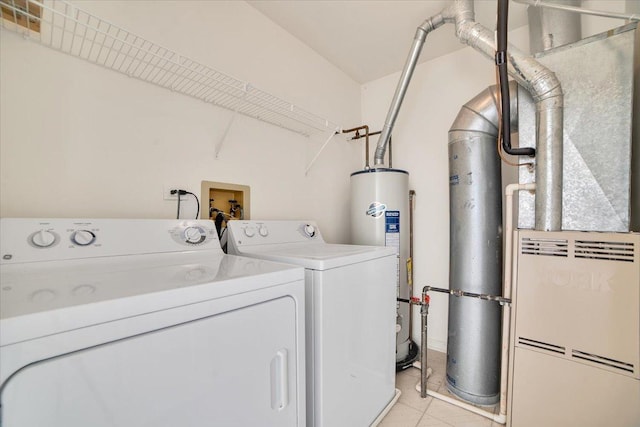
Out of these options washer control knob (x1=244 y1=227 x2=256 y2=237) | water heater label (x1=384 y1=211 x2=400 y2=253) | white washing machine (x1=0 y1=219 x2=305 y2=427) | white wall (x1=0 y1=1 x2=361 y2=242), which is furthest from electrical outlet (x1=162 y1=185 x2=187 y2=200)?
water heater label (x1=384 y1=211 x2=400 y2=253)

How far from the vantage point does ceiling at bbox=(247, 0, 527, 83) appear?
72.1 inches

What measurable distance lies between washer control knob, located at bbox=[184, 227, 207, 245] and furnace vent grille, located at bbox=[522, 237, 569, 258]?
165cm

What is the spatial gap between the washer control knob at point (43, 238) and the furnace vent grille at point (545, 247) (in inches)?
81.4

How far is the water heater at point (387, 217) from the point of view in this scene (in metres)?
1.97

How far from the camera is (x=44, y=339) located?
514 millimetres

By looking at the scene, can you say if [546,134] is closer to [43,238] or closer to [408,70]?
[408,70]

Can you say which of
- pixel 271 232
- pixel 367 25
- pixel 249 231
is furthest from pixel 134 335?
pixel 367 25

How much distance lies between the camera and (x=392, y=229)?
6.49ft

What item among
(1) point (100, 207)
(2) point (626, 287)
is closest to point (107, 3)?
(1) point (100, 207)

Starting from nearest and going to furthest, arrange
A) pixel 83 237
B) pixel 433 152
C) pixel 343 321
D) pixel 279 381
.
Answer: pixel 279 381, pixel 83 237, pixel 343 321, pixel 433 152

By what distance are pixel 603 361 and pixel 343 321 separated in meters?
1.12

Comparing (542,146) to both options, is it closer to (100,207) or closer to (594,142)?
(594,142)

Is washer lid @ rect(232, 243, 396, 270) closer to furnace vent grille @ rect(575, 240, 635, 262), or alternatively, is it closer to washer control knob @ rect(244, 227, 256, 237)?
washer control knob @ rect(244, 227, 256, 237)

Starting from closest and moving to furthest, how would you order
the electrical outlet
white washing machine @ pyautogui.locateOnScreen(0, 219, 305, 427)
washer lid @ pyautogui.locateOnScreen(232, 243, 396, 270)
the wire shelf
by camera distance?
1. white washing machine @ pyautogui.locateOnScreen(0, 219, 305, 427)
2. the wire shelf
3. washer lid @ pyautogui.locateOnScreen(232, 243, 396, 270)
4. the electrical outlet
